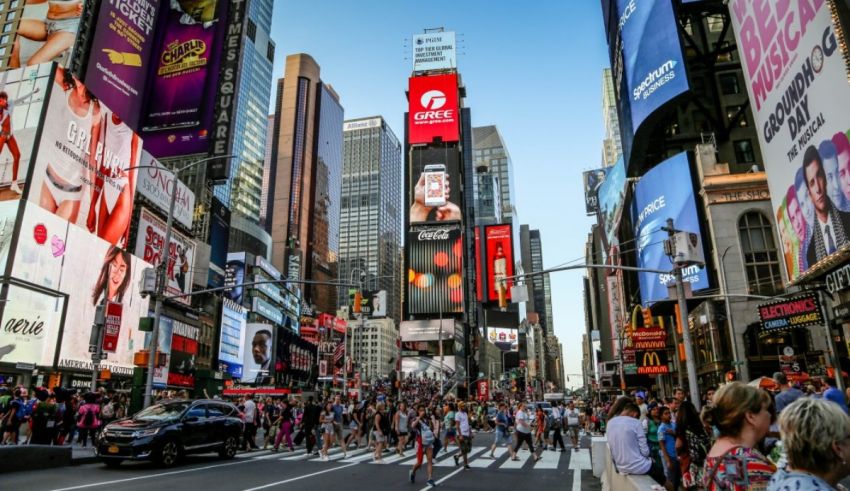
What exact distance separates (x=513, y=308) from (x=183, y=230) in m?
128

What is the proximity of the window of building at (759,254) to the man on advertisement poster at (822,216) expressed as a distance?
59.1 feet

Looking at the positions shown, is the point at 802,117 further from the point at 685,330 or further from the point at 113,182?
the point at 113,182

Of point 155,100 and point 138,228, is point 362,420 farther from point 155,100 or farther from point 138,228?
point 155,100

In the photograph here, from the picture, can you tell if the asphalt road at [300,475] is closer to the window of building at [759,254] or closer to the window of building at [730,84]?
the window of building at [759,254]

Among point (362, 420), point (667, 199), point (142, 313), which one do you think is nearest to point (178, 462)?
point (362, 420)

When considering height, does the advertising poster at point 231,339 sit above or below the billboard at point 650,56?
below

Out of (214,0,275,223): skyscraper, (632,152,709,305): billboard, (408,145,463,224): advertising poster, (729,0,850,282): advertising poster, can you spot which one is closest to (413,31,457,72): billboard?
(408,145,463,224): advertising poster

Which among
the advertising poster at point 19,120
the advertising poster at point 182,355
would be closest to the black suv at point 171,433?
the advertising poster at point 19,120

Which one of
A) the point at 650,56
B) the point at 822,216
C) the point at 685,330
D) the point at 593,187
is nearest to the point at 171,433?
the point at 685,330

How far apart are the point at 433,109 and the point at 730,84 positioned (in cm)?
8442

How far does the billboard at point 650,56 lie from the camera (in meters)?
37.8

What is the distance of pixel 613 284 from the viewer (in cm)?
8794

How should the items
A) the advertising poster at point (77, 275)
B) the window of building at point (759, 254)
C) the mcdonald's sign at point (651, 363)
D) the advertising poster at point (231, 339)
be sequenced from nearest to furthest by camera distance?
the window of building at point (759, 254) < the advertising poster at point (77, 275) < the mcdonald's sign at point (651, 363) < the advertising poster at point (231, 339)

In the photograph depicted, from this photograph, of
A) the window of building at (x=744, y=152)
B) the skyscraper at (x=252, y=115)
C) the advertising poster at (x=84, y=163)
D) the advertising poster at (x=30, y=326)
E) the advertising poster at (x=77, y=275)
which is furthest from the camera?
the skyscraper at (x=252, y=115)
